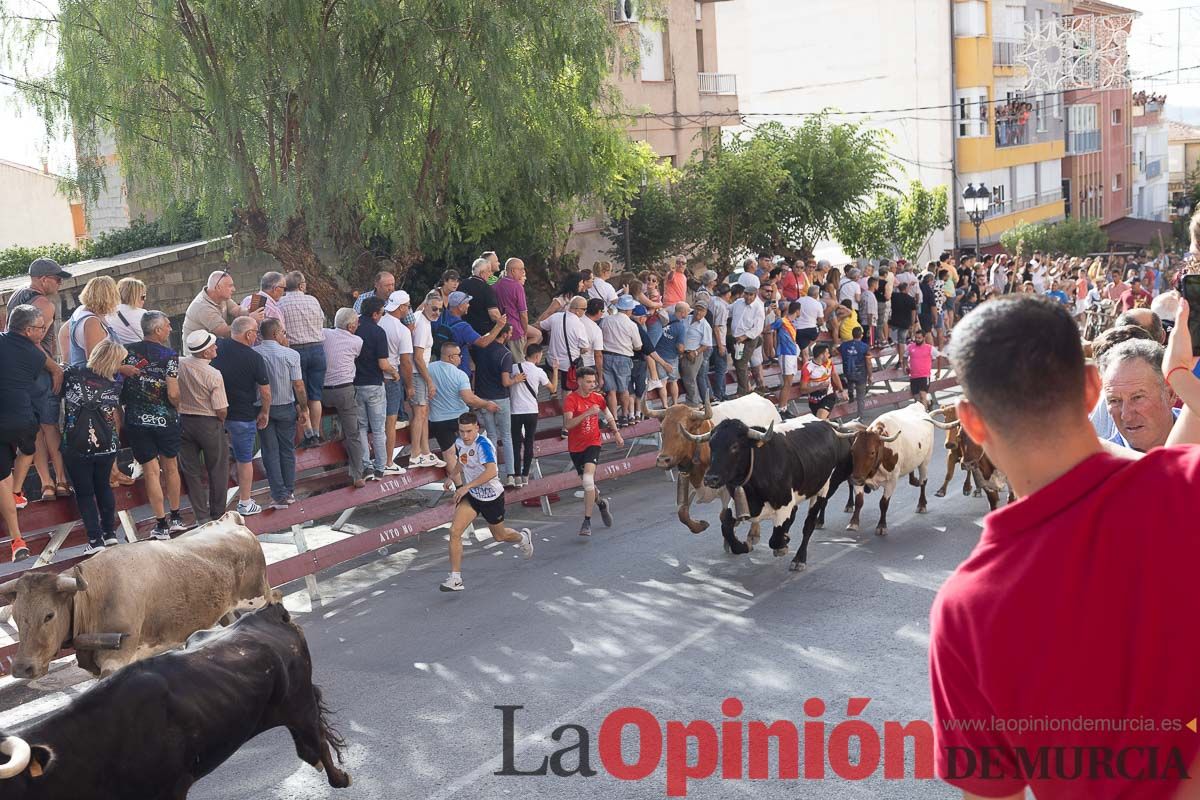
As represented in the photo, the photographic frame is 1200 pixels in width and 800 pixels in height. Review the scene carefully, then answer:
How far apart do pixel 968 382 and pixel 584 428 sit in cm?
1089

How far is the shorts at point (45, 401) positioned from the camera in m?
10.5

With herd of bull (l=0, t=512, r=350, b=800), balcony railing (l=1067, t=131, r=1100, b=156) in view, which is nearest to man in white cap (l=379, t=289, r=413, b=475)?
herd of bull (l=0, t=512, r=350, b=800)

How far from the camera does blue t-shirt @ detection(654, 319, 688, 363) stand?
17.6 m

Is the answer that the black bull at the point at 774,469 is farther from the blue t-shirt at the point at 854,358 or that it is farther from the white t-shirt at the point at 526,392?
the blue t-shirt at the point at 854,358

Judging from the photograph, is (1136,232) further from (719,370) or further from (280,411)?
(280,411)

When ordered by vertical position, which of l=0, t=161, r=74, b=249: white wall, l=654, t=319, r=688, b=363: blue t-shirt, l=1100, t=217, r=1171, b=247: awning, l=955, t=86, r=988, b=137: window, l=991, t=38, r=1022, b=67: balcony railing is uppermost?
l=991, t=38, r=1022, b=67: balcony railing

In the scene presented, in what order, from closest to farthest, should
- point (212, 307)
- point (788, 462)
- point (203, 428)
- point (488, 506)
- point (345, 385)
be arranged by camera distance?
point (203, 428) < point (488, 506) < point (788, 462) < point (212, 307) < point (345, 385)

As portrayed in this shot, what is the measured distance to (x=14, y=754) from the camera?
4734 mm

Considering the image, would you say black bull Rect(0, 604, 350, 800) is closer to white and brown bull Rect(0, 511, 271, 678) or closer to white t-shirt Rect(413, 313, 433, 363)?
white and brown bull Rect(0, 511, 271, 678)

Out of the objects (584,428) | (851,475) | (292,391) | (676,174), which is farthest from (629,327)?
(676,174)

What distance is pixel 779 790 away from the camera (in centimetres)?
653

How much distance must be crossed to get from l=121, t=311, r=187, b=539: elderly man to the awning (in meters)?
50.5

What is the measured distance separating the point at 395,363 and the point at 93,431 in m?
3.73

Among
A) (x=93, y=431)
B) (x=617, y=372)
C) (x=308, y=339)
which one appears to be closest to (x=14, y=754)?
(x=93, y=431)
